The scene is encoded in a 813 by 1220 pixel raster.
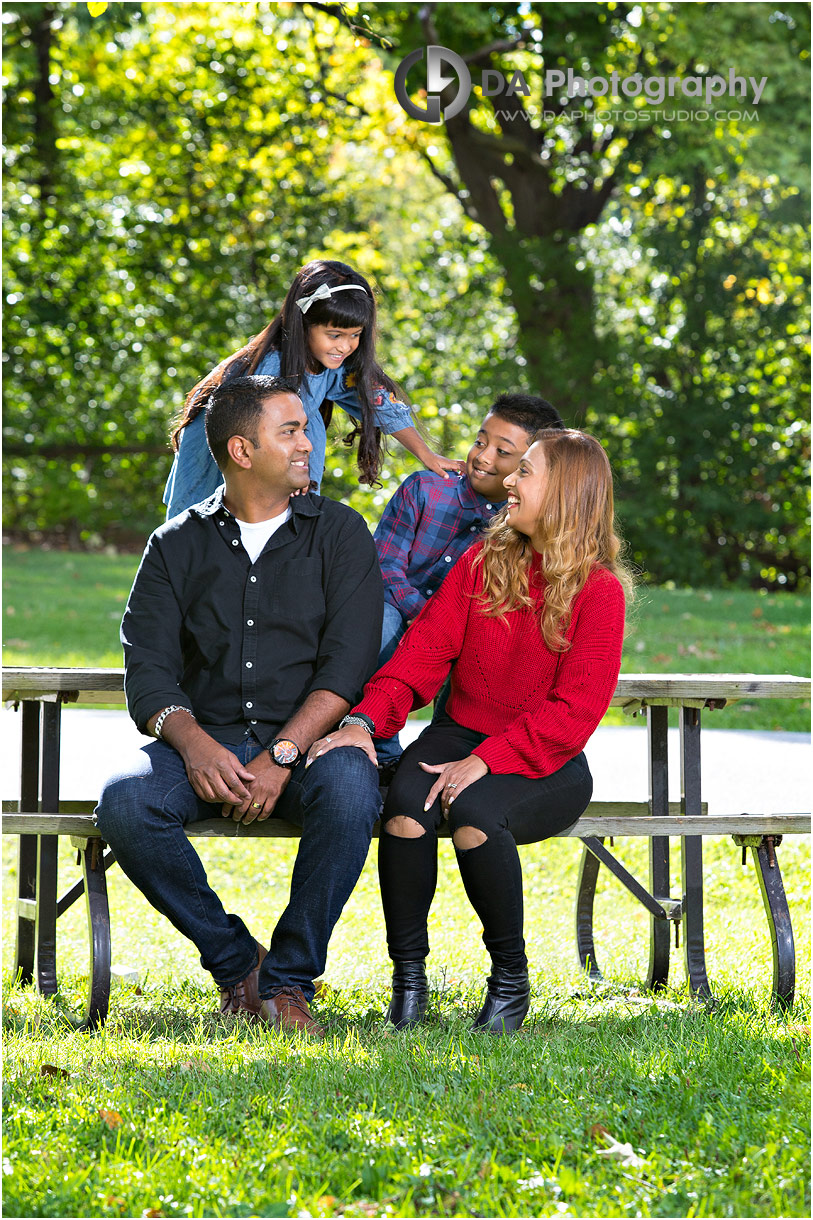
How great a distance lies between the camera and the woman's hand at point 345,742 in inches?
131

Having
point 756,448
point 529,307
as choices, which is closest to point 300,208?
point 529,307

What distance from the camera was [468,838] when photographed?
3152 millimetres

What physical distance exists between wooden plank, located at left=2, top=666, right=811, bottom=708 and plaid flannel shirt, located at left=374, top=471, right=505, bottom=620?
689 millimetres

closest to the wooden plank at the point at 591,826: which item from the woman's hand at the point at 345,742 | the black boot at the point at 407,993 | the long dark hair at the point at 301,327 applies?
the woman's hand at the point at 345,742

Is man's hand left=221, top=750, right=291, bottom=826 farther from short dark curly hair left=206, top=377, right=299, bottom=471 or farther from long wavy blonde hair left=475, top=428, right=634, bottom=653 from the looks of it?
short dark curly hair left=206, top=377, right=299, bottom=471

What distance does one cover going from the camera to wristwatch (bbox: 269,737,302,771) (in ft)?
11.0

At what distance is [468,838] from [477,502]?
125cm

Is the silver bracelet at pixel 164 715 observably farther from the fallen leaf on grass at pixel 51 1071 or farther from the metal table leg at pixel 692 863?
the metal table leg at pixel 692 863

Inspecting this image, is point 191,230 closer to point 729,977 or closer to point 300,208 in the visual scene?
point 300,208

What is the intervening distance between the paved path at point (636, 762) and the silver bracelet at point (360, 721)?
2.45m

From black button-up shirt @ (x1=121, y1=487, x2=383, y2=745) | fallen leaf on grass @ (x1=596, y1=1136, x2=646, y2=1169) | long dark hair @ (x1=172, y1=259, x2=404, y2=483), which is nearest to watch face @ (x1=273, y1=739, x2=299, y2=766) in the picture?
black button-up shirt @ (x1=121, y1=487, x2=383, y2=745)

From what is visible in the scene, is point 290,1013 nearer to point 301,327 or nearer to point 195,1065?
point 195,1065

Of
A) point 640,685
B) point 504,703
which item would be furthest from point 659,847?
point 504,703

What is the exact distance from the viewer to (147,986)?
3.95m
